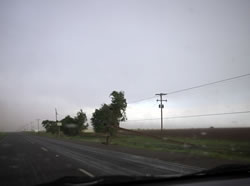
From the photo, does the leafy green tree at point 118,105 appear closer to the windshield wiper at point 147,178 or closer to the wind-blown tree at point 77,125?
the wind-blown tree at point 77,125

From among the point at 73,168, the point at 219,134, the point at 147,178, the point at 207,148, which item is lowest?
the point at 219,134

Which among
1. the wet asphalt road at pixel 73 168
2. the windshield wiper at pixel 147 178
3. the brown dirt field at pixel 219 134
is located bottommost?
the brown dirt field at pixel 219 134

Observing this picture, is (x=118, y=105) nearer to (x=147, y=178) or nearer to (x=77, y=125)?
(x=77, y=125)

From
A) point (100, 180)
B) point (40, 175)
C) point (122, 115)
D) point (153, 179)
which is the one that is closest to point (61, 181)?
point (100, 180)

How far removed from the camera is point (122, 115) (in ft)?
208

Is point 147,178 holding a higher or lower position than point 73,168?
higher

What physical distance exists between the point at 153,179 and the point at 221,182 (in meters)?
1.34

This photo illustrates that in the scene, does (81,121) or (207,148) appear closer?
(207,148)

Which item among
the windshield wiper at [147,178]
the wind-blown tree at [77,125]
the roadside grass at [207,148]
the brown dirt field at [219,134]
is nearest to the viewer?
the windshield wiper at [147,178]

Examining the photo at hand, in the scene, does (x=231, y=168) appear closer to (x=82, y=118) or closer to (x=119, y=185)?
(x=119, y=185)

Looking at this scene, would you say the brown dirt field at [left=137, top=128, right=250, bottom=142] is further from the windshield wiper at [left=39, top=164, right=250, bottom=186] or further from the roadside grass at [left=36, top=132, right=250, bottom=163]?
the windshield wiper at [left=39, top=164, right=250, bottom=186]

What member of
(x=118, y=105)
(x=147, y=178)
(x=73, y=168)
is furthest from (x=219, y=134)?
(x=147, y=178)

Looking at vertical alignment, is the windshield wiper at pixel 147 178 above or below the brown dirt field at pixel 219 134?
above

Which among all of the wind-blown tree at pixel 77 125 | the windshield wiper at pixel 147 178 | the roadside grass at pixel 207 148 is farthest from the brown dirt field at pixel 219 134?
the windshield wiper at pixel 147 178
